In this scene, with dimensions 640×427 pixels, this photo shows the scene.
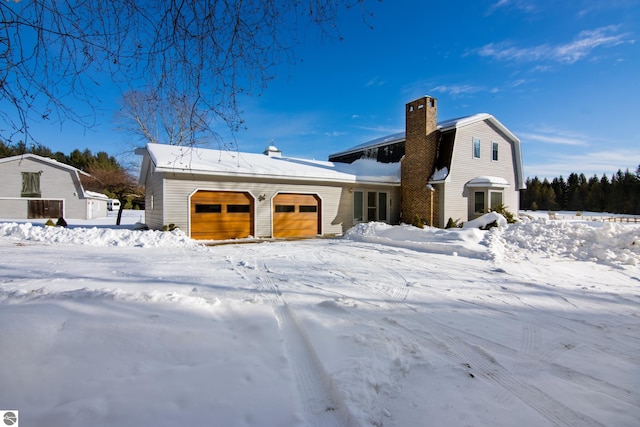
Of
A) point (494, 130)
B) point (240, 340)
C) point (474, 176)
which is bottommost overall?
point (240, 340)

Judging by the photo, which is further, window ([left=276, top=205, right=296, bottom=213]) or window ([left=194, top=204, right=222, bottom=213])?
window ([left=276, top=205, right=296, bottom=213])

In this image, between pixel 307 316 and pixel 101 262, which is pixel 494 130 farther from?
pixel 101 262

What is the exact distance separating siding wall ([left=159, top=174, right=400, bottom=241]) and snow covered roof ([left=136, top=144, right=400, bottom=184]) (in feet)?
1.53

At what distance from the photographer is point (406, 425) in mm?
1905

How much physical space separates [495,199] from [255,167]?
39.0 feet

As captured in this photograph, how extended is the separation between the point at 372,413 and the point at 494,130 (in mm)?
17097

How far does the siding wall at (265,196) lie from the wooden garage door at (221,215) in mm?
229

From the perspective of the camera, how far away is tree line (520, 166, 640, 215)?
139 feet

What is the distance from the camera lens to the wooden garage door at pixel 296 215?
12828 mm

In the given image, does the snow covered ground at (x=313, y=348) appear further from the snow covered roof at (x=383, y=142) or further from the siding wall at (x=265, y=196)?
the snow covered roof at (x=383, y=142)

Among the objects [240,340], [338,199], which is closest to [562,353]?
[240,340]

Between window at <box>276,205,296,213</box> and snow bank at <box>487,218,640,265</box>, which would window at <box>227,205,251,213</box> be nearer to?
window at <box>276,205,296,213</box>

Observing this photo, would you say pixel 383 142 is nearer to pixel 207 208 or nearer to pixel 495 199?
pixel 495 199

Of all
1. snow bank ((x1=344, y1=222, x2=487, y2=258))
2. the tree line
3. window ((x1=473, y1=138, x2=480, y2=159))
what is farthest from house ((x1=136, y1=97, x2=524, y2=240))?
the tree line
